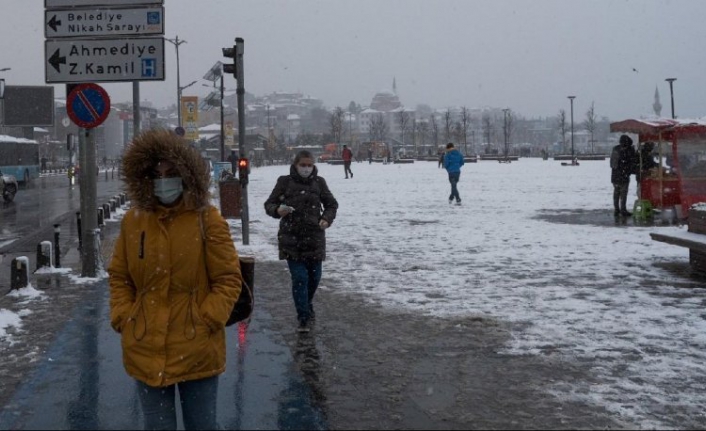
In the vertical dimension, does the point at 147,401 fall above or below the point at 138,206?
below

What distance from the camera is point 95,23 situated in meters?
9.77

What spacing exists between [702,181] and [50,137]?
421ft

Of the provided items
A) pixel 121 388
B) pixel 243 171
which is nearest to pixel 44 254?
pixel 243 171

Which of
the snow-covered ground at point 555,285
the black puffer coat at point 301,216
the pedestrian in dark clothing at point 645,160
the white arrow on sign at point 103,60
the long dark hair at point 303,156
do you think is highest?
the white arrow on sign at point 103,60

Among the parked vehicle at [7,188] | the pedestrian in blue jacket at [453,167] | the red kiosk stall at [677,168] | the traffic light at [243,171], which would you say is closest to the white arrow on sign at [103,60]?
the traffic light at [243,171]

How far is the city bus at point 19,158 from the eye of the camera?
41281mm

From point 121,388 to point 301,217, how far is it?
7.60 ft

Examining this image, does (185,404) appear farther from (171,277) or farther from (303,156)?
(303,156)

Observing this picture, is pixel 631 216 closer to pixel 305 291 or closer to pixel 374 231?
pixel 374 231

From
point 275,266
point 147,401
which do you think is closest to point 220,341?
point 147,401

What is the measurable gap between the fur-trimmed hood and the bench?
7.70 metres

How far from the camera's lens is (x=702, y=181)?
626 inches

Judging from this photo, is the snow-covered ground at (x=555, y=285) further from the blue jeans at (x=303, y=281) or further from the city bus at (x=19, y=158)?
the city bus at (x=19, y=158)

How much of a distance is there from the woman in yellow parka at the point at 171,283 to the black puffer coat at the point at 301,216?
3.48 m
